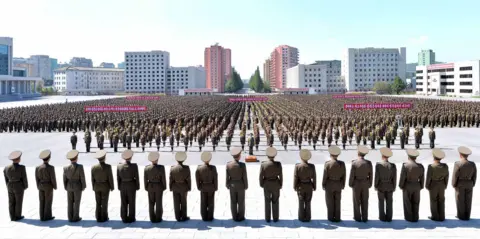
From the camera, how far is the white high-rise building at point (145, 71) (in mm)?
149000

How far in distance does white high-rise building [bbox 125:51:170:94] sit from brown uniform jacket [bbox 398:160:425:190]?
477 feet

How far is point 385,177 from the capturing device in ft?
24.4

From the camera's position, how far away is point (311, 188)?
24.5 feet

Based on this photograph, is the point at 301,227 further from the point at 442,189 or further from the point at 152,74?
the point at 152,74

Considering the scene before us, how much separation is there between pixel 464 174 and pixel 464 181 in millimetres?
144

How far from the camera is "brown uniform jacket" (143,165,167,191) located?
7531mm

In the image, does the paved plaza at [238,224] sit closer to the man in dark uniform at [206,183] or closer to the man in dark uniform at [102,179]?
the man in dark uniform at [206,183]

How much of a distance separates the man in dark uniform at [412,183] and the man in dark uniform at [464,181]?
0.65m

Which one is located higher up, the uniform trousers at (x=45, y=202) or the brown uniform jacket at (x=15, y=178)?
the brown uniform jacket at (x=15, y=178)

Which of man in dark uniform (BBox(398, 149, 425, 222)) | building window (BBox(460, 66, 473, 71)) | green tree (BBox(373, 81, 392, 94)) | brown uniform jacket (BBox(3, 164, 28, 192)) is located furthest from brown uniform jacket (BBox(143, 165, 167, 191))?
green tree (BBox(373, 81, 392, 94))

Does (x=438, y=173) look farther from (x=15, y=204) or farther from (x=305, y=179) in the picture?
(x=15, y=204)

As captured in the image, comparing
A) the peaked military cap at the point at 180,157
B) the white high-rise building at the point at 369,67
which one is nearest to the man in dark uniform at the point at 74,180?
the peaked military cap at the point at 180,157

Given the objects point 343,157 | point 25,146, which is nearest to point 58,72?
point 25,146

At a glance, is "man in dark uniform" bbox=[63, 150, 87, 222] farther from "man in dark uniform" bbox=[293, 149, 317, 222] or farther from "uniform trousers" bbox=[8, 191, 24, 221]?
"man in dark uniform" bbox=[293, 149, 317, 222]
